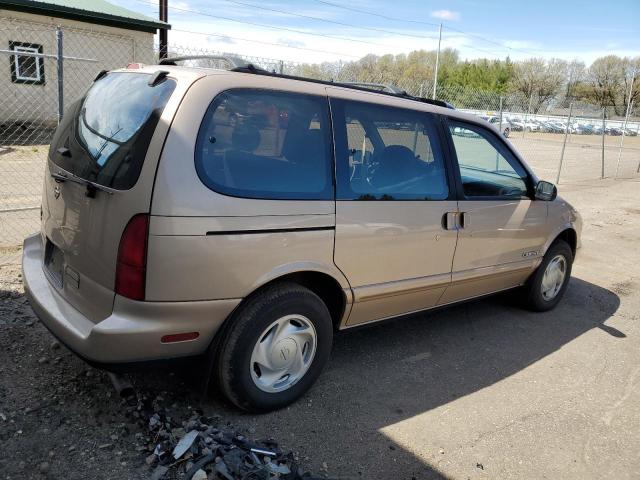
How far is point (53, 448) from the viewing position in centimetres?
262

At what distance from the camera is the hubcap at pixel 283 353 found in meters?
2.97

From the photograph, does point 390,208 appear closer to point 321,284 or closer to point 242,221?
point 321,284

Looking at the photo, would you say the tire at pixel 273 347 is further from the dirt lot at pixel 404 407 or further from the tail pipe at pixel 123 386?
the tail pipe at pixel 123 386

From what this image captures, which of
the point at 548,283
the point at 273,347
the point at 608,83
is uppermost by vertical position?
the point at 608,83

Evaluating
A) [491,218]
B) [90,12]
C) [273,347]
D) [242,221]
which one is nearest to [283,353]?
[273,347]

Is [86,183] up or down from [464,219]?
up

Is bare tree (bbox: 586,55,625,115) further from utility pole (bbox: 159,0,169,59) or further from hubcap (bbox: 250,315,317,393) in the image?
hubcap (bbox: 250,315,317,393)

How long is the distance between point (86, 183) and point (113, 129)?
315mm

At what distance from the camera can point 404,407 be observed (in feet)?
10.9

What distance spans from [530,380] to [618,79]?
7917cm

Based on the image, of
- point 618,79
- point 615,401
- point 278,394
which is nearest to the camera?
point 278,394

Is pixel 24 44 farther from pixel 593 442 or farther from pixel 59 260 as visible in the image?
pixel 593 442

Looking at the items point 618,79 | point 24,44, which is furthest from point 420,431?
point 618,79

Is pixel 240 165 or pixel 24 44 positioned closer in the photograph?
pixel 240 165
